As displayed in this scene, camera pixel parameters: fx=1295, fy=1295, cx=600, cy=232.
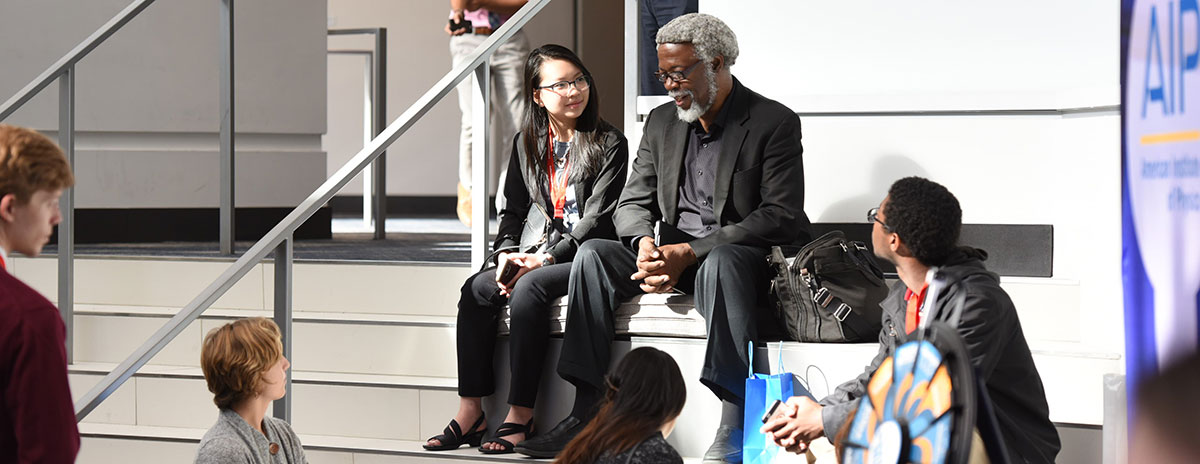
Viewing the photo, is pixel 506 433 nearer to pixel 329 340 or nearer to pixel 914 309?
pixel 329 340

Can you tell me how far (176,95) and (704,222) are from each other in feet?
9.76

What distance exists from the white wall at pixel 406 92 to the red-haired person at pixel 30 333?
696 centimetres

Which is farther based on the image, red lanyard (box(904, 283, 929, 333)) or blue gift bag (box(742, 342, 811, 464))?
blue gift bag (box(742, 342, 811, 464))

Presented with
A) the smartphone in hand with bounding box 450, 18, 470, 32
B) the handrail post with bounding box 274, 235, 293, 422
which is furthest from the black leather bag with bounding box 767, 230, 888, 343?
the smartphone in hand with bounding box 450, 18, 470, 32

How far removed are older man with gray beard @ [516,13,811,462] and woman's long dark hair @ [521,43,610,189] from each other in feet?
0.43

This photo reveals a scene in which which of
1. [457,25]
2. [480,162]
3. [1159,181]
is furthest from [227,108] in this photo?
[1159,181]

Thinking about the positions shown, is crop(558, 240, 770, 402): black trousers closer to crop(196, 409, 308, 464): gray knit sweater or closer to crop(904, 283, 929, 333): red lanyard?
crop(904, 283, 929, 333): red lanyard

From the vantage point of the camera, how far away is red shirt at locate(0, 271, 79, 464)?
1633 mm

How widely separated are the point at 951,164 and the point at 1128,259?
2272 millimetres

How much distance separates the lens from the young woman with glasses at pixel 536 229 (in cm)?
328

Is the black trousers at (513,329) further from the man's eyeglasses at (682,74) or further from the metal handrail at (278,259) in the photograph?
the man's eyeglasses at (682,74)

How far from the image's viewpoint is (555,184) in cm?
360

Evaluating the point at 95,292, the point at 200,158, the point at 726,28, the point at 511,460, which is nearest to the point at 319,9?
the point at 200,158

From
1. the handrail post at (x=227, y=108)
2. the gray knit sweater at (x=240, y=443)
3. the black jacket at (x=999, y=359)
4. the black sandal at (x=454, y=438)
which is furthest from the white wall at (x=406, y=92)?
the black jacket at (x=999, y=359)
